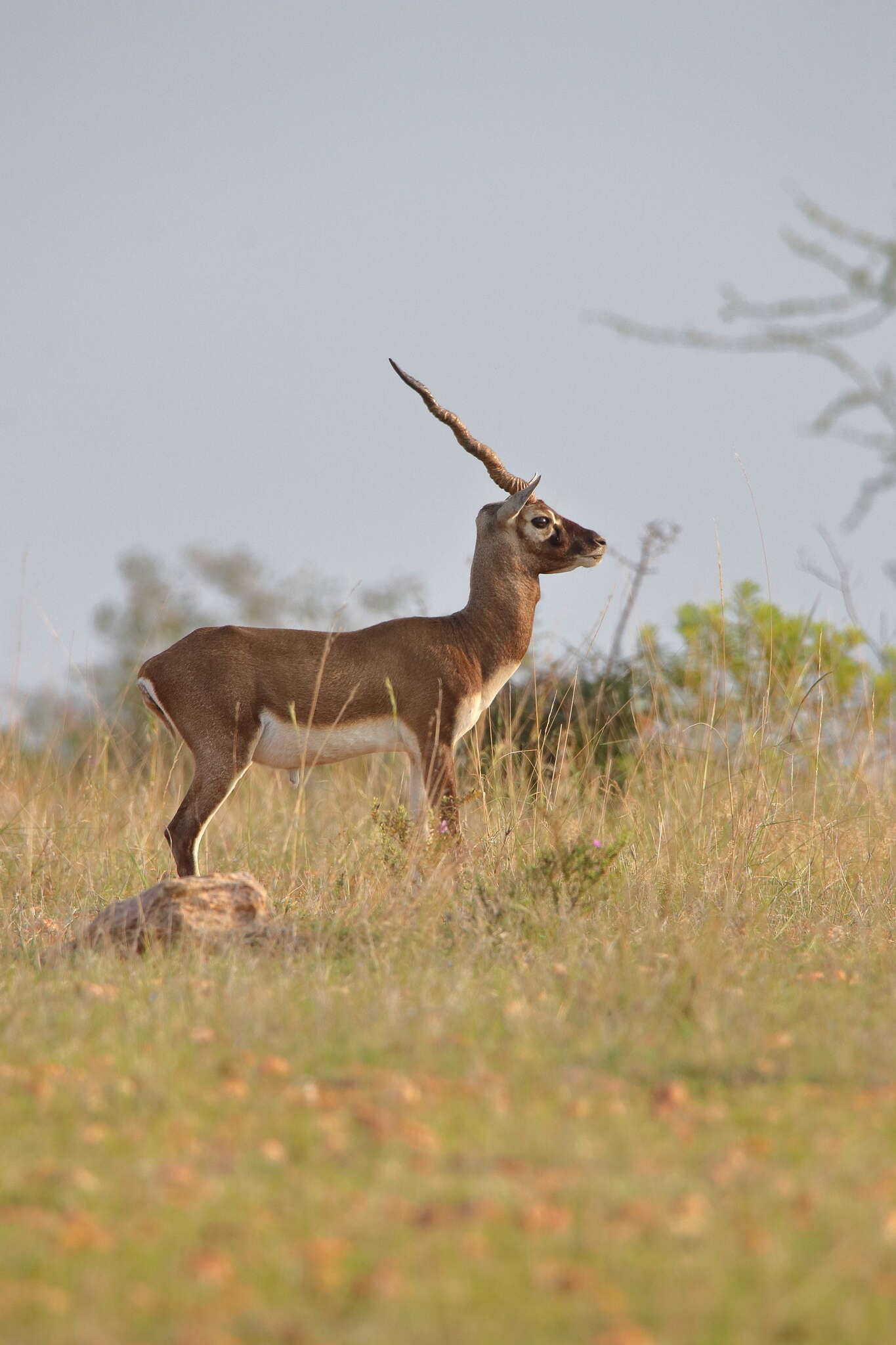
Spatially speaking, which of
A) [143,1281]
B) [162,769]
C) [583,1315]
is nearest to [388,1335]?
[583,1315]

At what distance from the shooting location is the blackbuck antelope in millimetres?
8133

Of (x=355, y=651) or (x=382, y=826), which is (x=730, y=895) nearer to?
(x=382, y=826)

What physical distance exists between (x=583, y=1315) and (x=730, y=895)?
4.87 m

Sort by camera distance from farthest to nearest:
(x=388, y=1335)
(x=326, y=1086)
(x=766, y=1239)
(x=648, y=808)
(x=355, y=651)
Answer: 1. (x=648, y=808)
2. (x=355, y=651)
3. (x=326, y=1086)
4. (x=766, y=1239)
5. (x=388, y=1335)

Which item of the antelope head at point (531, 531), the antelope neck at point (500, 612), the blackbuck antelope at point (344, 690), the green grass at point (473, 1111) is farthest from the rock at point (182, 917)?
the antelope head at point (531, 531)

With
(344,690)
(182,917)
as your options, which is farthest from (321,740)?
(182,917)

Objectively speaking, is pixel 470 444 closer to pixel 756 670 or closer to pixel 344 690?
pixel 344 690

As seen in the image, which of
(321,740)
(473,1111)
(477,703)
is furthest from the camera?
(477,703)

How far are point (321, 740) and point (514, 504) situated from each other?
1.85 meters

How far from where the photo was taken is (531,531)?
9086 millimetres

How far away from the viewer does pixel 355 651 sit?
28.0 ft

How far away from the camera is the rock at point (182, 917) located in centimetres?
650

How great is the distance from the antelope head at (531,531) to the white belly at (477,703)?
2.24 feet

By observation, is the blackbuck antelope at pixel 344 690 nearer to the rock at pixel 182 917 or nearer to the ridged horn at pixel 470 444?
the ridged horn at pixel 470 444
